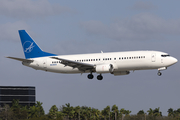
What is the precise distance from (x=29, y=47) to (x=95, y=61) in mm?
16197

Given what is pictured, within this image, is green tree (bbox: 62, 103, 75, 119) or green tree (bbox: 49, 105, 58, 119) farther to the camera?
green tree (bbox: 62, 103, 75, 119)

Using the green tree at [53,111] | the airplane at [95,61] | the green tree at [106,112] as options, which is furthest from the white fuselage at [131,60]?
the green tree at [106,112]

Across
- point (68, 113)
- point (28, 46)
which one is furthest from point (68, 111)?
point (28, 46)

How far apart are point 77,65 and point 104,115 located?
83.2 metres

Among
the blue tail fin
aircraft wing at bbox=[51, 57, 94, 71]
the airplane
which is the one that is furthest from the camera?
the blue tail fin

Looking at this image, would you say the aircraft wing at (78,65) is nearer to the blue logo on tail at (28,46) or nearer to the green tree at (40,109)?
the blue logo on tail at (28,46)

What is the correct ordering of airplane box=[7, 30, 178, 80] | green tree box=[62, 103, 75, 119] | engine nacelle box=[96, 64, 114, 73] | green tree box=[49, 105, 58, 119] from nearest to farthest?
1. airplane box=[7, 30, 178, 80]
2. engine nacelle box=[96, 64, 114, 73]
3. green tree box=[49, 105, 58, 119]
4. green tree box=[62, 103, 75, 119]

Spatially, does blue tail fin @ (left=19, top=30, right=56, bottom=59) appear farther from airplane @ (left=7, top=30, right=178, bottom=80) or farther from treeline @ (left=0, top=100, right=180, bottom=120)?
treeline @ (left=0, top=100, right=180, bottom=120)

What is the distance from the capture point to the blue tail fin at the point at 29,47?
227 feet

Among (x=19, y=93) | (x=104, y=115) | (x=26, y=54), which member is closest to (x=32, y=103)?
(x=19, y=93)

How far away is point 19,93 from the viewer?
180 metres

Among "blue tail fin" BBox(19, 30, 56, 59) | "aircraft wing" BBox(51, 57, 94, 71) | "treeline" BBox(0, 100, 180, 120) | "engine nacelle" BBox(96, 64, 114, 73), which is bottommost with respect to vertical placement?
"treeline" BBox(0, 100, 180, 120)

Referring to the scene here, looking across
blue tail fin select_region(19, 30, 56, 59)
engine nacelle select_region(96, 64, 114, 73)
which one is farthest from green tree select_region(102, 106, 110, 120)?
engine nacelle select_region(96, 64, 114, 73)

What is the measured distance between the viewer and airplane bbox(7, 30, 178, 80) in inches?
2347
